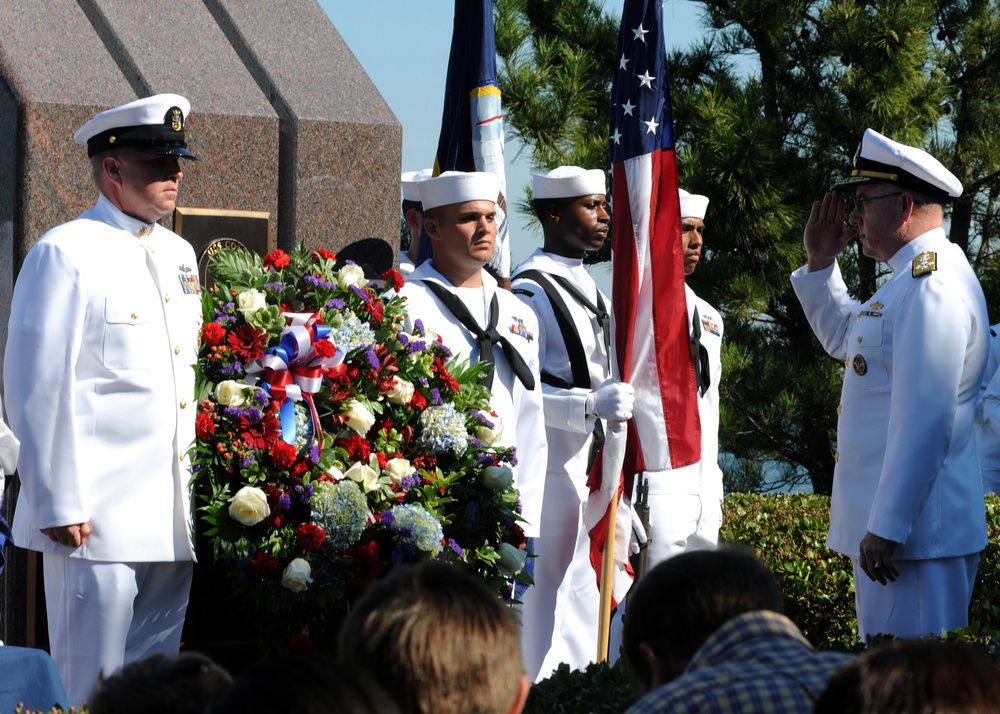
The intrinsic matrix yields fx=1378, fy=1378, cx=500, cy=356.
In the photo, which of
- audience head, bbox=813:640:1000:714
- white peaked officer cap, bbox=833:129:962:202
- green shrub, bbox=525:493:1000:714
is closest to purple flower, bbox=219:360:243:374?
green shrub, bbox=525:493:1000:714

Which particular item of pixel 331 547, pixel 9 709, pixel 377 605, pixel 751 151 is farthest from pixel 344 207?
pixel 751 151

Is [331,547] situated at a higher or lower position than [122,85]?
lower

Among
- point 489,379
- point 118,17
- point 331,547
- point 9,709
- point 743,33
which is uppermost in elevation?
point 743,33

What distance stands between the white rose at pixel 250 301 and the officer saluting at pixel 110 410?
0.17 metres

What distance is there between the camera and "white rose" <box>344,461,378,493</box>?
14.5 ft

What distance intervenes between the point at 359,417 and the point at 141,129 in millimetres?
1166

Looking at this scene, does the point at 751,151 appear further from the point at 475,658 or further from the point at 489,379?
the point at 475,658

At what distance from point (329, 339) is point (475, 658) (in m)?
2.53

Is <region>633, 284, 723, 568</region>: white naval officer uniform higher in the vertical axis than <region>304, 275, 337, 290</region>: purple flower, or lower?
lower

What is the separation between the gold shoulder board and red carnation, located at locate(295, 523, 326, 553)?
2.12 meters

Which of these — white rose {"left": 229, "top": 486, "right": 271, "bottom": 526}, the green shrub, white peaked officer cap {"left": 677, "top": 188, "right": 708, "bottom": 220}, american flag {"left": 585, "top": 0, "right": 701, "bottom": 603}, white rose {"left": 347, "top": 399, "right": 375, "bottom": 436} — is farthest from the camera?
white peaked officer cap {"left": 677, "top": 188, "right": 708, "bottom": 220}

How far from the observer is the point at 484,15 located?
6.55 meters

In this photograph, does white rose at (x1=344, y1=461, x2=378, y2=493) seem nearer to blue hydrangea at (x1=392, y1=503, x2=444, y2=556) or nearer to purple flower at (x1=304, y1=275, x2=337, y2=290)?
blue hydrangea at (x1=392, y1=503, x2=444, y2=556)

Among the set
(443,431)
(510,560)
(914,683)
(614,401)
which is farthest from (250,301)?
(914,683)
